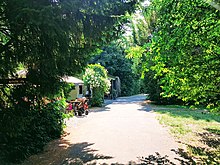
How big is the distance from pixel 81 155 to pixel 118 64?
1124 inches

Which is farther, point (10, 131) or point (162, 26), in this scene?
point (162, 26)

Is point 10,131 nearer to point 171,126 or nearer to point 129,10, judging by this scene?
point 129,10

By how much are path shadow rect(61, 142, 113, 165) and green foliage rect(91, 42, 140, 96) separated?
982 inches

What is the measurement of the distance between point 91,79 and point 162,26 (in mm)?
14145

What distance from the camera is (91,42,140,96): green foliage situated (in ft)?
108

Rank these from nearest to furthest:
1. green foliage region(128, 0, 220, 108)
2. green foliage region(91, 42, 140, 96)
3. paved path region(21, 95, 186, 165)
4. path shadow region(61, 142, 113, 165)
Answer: green foliage region(128, 0, 220, 108) → path shadow region(61, 142, 113, 165) → paved path region(21, 95, 186, 165) → green foliage region(91, 42, 140, 96)

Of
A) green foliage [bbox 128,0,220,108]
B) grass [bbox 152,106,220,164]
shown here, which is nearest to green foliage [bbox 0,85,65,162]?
green foliage [bbox 128,0,220,108]

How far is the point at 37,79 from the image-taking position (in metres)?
5.70

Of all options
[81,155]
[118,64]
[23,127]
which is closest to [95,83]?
[81,155]

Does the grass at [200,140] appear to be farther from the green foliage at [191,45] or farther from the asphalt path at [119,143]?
the green foliage at [191,45]

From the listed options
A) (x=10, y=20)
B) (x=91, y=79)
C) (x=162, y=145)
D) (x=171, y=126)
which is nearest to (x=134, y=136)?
(x=162, y=145)

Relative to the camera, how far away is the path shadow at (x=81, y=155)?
5.91m

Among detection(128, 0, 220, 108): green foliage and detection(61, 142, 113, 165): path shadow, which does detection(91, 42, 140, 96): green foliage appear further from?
detection(128, 0, 220, 108): green foliage

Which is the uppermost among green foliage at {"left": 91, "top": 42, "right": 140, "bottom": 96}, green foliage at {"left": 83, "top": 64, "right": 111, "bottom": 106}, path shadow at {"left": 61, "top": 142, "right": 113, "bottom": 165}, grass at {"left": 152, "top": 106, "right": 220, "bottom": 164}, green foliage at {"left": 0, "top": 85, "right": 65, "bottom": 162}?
green foliage at {"left": 91, "top": 42, "right": 140, "bottom": 96}
